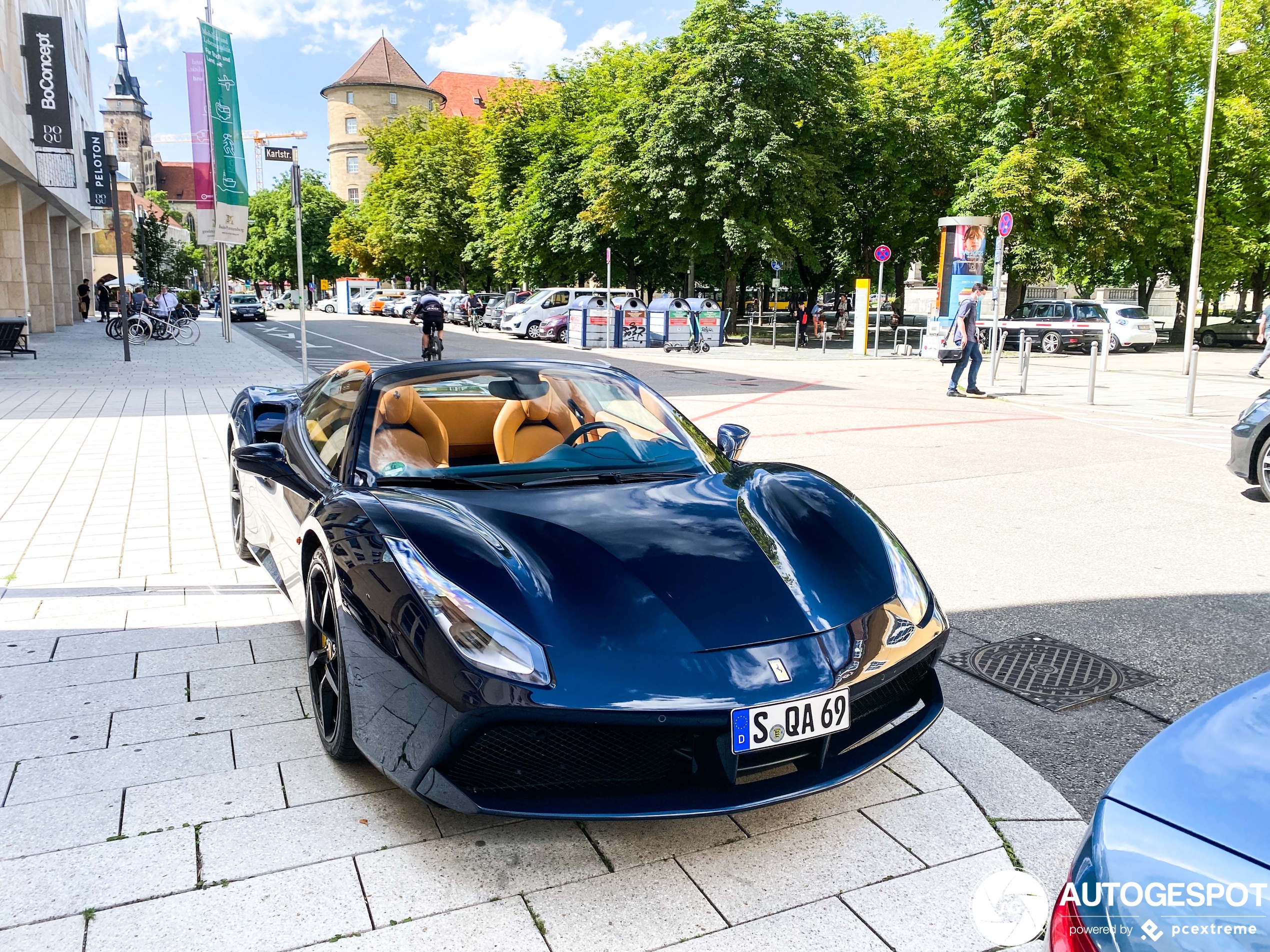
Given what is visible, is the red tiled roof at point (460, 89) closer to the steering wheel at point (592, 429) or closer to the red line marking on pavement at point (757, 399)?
the red line marking on pavement at point (757, 399)

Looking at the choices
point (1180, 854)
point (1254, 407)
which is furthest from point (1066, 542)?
point (1180, 854)

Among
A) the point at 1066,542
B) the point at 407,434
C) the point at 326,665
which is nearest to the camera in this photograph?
the point at 326,665

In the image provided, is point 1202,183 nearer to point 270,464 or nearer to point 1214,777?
point 270,464

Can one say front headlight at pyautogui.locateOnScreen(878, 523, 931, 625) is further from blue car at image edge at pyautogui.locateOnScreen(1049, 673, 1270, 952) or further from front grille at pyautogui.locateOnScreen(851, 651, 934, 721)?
blue car at image edge at pyautogui.locateOnScreen(1049, 673, 1270, 952)

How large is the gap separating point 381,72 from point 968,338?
339 ft

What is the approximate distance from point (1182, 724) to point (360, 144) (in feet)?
379

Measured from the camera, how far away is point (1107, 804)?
5.10ft

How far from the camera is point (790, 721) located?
8.16 feet

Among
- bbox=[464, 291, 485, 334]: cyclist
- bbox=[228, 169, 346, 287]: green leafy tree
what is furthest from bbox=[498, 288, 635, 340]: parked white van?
bbox=[228, 169, 346, 287]: green leafy tree

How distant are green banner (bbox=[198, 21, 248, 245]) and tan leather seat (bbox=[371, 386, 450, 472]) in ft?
70.6

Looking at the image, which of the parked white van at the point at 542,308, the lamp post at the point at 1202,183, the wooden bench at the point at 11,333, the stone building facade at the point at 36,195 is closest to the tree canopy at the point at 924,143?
the parked white van at the point at 542,308

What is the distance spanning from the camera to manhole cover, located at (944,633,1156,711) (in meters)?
3.93

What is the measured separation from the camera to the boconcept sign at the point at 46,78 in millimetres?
25984

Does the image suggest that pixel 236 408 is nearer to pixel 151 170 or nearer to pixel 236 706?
pixel 236 706
